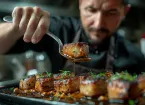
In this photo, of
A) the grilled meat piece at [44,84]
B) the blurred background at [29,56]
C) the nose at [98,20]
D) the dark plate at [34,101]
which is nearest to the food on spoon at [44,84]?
the grilled meat piece at [44,84]

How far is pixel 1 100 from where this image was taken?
1.68m

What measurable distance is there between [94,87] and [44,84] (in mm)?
365

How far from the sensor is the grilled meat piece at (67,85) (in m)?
1.72

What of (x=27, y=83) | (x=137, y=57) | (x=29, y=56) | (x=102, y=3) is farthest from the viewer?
(x=29, y=56)

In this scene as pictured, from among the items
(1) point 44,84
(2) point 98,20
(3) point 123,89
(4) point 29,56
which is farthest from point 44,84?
(4) point 29,56

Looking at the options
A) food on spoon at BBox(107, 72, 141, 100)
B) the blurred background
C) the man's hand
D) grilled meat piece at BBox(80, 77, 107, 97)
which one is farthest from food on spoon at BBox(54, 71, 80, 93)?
the blurred background

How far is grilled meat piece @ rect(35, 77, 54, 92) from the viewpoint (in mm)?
1803

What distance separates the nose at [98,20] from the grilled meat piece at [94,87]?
148cm

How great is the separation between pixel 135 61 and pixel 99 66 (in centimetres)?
44

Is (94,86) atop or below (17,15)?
below

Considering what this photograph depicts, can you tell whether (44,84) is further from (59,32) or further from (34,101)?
(59,32)

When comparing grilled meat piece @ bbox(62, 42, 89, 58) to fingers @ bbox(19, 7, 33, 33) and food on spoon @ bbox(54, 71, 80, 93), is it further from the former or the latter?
fingers @ bbox(19, 7, 33, 33)

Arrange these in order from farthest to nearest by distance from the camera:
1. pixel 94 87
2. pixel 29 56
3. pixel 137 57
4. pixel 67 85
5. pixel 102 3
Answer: pixel 29 56 → pixel 137 57 → pixel 102 3 → pixel 67 85 → pixel 94 87

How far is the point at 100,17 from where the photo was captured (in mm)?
3027
